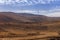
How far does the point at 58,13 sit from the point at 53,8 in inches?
1.9

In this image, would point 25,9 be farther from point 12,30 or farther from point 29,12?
point 12,30

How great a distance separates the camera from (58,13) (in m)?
0.75

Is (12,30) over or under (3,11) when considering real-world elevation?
under

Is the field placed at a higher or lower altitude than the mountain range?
lower

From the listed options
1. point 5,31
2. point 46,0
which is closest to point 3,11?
point 5,31

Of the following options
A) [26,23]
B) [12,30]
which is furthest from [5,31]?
[26,23]

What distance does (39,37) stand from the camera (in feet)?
2.50

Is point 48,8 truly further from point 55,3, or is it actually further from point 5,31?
point 5,31

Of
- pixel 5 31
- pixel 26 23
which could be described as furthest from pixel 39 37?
pixel 5 31

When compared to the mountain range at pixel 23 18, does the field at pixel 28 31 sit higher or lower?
lower

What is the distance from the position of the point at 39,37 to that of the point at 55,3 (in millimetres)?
253

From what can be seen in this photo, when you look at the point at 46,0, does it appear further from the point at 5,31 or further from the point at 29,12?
the point at 5,31

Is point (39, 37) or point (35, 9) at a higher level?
point (35, 9)

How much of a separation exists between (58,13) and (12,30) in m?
0.33
